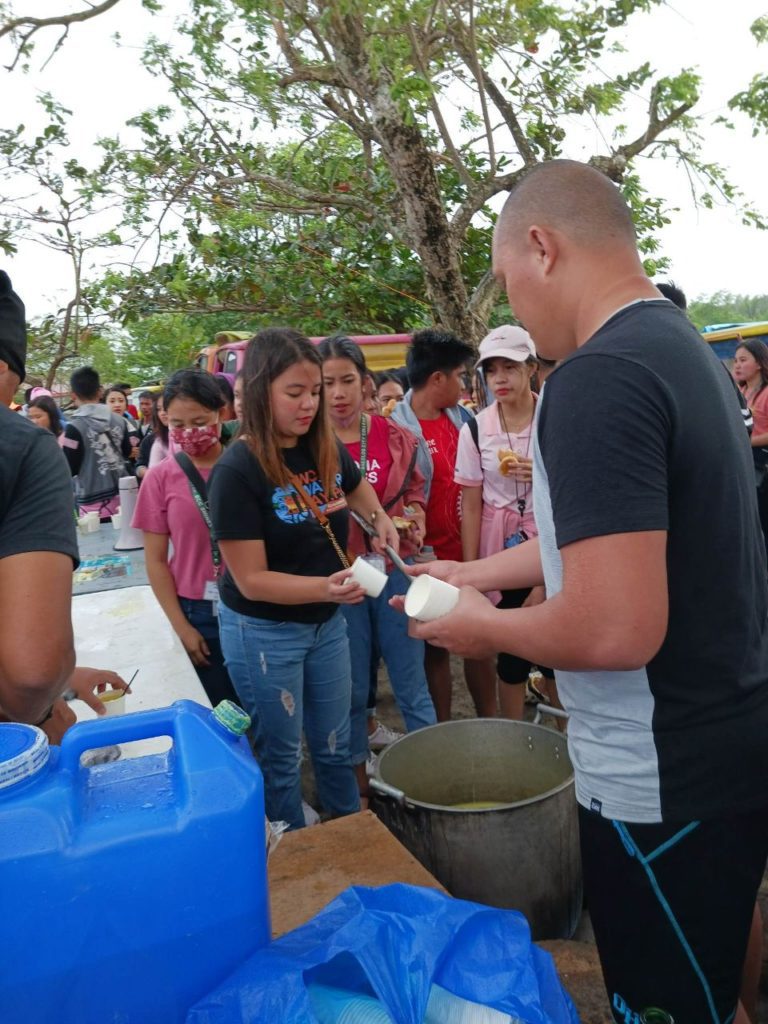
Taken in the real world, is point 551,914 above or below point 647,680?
below

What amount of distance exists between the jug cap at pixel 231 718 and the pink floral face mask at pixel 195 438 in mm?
2119

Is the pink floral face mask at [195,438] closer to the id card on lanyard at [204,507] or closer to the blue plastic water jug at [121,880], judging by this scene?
the id card on lanyard at [204,507]

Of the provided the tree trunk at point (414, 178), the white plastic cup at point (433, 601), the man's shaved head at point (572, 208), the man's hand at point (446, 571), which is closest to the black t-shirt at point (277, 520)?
the man's hand at point (446, 571)

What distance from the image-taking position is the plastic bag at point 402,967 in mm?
850

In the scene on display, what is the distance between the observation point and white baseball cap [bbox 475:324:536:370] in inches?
130

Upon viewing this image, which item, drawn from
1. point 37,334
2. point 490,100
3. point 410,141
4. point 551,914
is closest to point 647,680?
point 551,914

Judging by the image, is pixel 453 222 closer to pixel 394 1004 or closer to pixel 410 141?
pixel 410 141

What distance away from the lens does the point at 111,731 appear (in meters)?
0.99

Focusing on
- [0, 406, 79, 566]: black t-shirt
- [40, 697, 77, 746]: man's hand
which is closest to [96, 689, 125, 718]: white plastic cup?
[40, 697, 77, 746]: man's hand

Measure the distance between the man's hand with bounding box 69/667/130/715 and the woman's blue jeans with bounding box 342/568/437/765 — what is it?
1497 mm

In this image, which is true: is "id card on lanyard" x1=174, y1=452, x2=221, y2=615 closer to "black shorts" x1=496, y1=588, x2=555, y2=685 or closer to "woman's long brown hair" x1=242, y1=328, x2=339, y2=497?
"woman's long brown hair" x1=242, y1=328, x2=339, y2=497

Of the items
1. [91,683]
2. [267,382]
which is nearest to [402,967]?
[91,683]

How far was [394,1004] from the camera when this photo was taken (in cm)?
86

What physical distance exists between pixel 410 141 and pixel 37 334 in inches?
171
